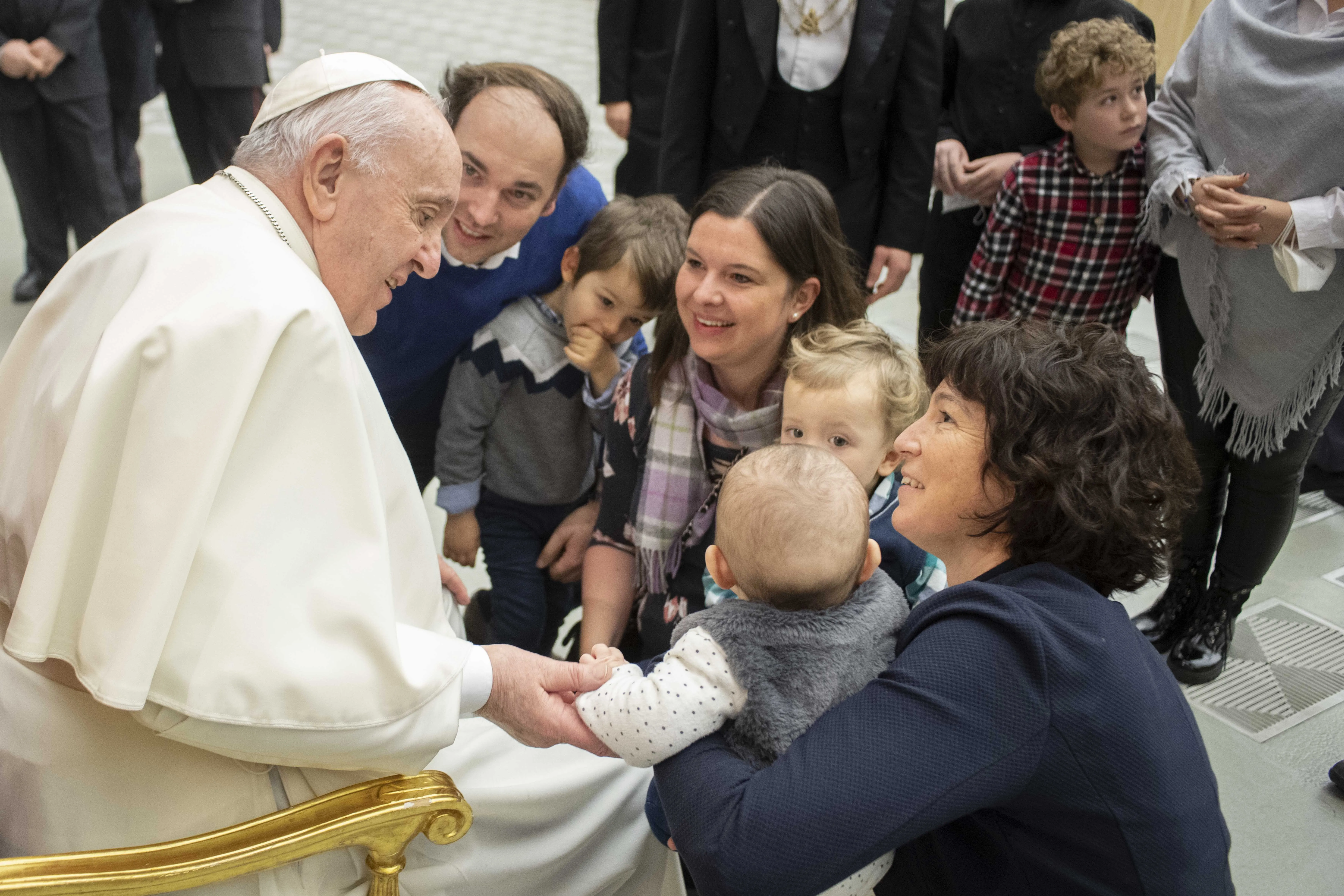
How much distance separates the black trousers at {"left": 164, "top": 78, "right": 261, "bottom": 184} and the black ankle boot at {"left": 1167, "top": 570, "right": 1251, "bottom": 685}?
4.43 meters

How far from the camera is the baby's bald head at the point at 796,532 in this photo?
1.42 m

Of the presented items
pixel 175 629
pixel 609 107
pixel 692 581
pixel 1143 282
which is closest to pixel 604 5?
pixel 609 107

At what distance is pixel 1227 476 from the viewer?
299 centimetres

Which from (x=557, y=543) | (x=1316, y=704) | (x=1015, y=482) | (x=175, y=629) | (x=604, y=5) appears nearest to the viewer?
(x=175, y=629)

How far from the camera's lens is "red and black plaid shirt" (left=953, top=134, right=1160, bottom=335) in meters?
3.09

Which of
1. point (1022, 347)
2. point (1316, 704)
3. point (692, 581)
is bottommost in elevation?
point (1316, 704)

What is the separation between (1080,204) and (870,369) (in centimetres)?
145

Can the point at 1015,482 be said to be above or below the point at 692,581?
above

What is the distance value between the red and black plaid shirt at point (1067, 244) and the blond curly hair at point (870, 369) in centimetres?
108

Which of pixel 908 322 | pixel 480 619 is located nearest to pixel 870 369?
pixel 480 619

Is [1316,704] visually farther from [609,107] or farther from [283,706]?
[609,107]

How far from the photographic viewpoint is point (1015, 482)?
146 centimetres

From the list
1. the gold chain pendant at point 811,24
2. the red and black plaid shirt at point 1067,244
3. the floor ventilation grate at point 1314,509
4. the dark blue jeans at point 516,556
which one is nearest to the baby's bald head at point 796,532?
the dark blue jeans at point 516,556

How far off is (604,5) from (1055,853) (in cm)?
390
